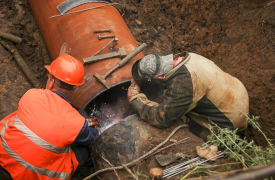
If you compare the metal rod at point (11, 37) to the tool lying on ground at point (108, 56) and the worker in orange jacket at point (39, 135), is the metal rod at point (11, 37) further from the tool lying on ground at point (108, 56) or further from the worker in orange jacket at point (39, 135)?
the worker in orange jacket at point (39, 135)

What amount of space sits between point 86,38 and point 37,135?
1.66 m

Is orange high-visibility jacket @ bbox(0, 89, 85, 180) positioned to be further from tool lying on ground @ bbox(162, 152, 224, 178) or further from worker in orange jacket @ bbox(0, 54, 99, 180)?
tool lying on ground @ bbox(162, 152, 224, 178)

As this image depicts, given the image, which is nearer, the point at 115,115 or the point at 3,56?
the point at 115,115

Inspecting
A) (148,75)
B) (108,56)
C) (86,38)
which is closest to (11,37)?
(86,38)

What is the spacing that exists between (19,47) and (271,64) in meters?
4.67

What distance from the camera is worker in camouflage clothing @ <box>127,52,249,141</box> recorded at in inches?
82.4

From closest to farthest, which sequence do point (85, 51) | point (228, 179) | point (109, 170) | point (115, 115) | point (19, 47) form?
point (228, 179), point (109, 170), point (85, 51), point (115, 115), point (19, 47)

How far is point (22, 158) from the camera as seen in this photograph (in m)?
1.73

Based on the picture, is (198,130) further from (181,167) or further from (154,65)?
(154,65)

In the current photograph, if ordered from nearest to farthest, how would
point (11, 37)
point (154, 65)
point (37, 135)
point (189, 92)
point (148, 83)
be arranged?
point (37, 135)
point (189, 92)
point (154, 65)
point (148, 83)
point (11, 37)

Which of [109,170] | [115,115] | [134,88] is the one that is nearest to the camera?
[109,170]

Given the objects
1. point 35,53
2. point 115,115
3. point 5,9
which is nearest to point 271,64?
point 115,115

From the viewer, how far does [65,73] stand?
2.08m

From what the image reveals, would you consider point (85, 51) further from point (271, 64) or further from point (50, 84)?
point (271, 64)
